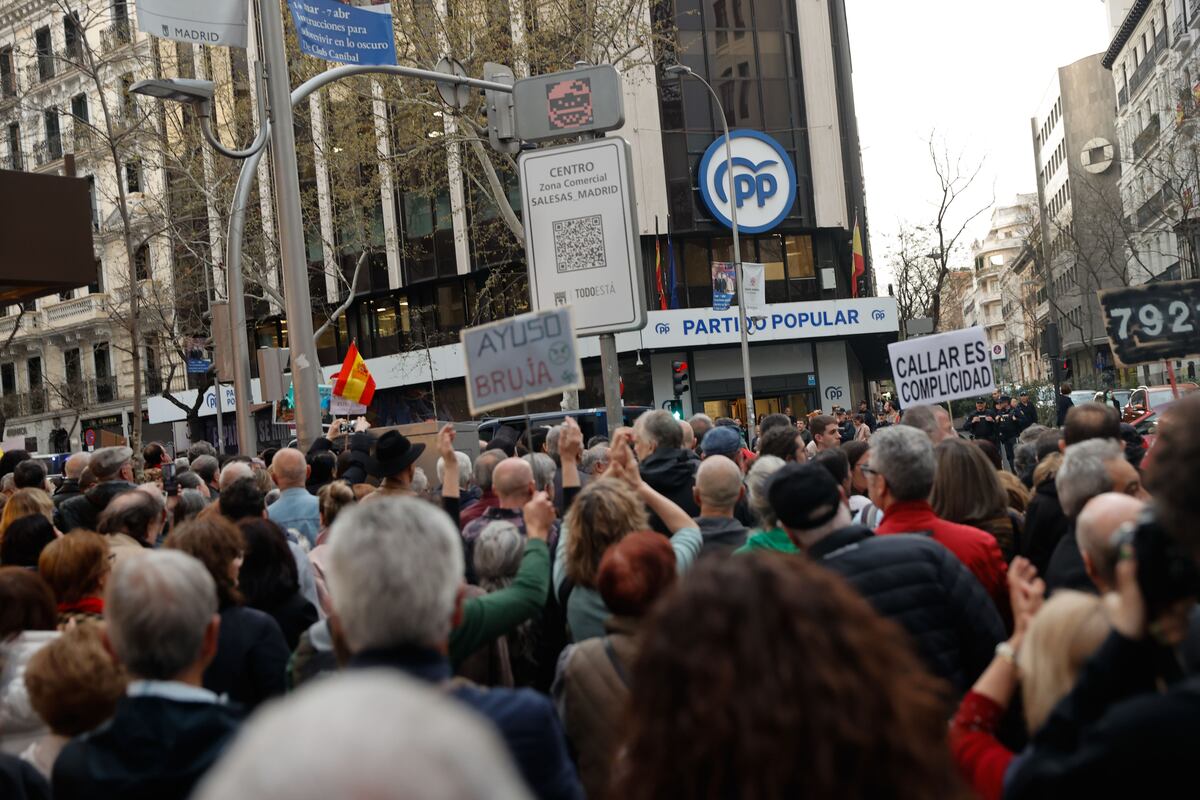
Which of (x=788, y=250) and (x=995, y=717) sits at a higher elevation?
(x=788, y=250)

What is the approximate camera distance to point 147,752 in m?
2.92

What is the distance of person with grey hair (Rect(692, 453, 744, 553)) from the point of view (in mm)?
5438

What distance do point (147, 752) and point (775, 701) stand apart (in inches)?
70.3

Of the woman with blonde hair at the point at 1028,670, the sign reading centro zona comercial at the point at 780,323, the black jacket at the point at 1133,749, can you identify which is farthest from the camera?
the sign reading centro zona comercial at the point at 780,323

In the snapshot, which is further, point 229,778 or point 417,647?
point 417,647

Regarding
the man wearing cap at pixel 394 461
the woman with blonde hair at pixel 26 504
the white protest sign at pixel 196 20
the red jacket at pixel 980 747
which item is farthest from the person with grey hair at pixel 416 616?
the white protest sign at pixel 196 20

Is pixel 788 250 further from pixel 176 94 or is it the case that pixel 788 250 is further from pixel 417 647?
pixel 417 647

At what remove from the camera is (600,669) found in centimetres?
376

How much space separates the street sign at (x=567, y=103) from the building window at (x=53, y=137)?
4401cm

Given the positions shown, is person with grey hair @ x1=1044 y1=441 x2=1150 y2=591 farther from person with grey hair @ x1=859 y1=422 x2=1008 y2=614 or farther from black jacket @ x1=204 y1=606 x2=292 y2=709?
black jacket @ x1=204 y1=606 x2=292 y2=709

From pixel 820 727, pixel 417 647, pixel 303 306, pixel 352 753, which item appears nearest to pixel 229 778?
pixel 352 753

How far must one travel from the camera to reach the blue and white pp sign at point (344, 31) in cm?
1220

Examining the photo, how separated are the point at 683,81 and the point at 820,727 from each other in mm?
39536

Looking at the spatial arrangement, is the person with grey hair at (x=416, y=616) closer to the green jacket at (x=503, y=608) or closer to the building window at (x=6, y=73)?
the green jacket at (x=503, y=608)
